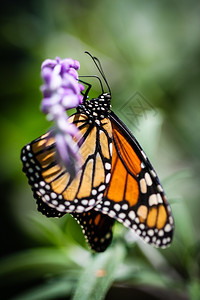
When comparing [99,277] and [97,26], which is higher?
[97,26]

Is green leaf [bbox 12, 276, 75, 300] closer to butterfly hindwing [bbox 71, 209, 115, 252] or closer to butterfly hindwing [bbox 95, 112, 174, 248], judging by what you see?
butterfly hindwing [bbox 71, 209, 115, 252]

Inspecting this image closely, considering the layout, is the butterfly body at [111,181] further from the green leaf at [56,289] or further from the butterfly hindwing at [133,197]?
the green leaf at [56,289]

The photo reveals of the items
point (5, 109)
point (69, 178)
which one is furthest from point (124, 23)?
point (69, 178)

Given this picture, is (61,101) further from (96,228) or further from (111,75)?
(111,75)

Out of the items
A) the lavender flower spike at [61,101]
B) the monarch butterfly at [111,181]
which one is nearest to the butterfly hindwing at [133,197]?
the monarch butterfly at [111,181]

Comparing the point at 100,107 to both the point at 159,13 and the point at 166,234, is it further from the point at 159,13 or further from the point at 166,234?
the point at 159,13

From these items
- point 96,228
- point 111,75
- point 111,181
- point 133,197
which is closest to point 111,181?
point 111,181

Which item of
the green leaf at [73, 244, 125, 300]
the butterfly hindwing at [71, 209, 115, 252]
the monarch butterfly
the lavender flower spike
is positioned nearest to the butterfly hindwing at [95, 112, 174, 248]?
the monarch butterfly

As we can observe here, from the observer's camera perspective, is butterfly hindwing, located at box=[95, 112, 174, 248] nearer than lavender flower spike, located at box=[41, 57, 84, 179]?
No
